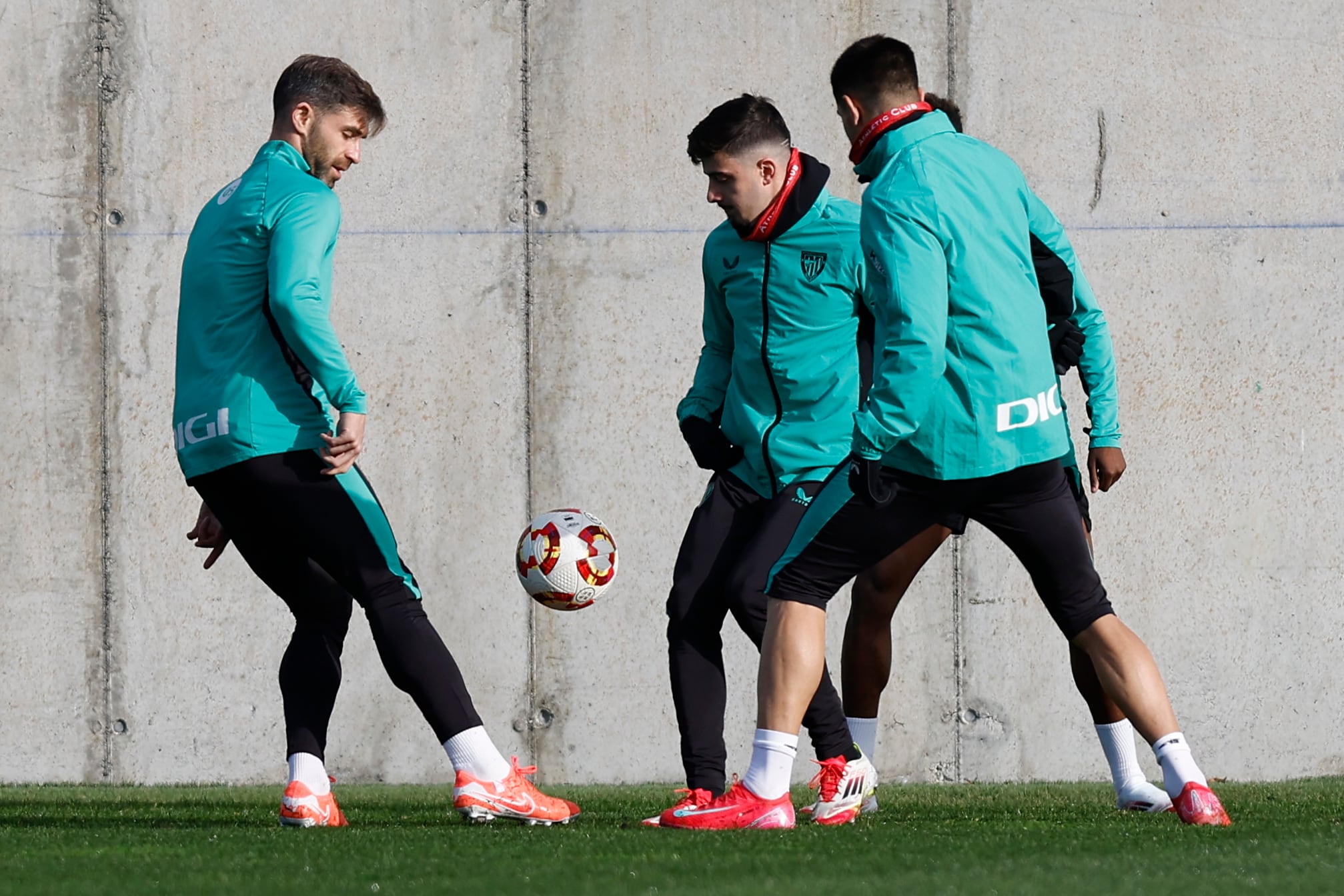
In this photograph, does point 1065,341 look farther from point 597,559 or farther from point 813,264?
point 597,559

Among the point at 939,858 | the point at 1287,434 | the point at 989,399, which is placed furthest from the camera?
the point at 1287,434

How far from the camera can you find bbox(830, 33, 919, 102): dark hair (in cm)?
365

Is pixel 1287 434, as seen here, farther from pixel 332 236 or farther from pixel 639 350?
pixel 332 236

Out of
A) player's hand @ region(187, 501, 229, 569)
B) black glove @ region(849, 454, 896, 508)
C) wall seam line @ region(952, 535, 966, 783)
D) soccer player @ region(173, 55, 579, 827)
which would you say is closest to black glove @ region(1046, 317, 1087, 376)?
black glove @ region(849, 454, 896, 508)

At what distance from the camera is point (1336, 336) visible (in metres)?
6.37

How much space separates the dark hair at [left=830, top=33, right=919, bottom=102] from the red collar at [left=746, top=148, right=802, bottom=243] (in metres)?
0.49

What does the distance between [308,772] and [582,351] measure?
9.25 feet

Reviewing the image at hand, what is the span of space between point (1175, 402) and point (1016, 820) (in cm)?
284

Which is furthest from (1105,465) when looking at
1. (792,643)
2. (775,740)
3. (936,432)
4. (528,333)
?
(528,333)

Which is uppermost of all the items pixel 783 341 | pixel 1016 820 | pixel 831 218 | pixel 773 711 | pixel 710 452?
pixel 831 218

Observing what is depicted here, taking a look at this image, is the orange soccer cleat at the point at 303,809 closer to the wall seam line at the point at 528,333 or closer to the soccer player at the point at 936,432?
the soccer player at the point at 936,432

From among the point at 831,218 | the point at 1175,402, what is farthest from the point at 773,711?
the point at 1175,402

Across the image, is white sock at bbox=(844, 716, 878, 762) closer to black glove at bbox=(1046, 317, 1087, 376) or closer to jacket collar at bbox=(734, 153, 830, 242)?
black glove at bbox=(1046, 317, 1087, 376)

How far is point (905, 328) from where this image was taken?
342cm
